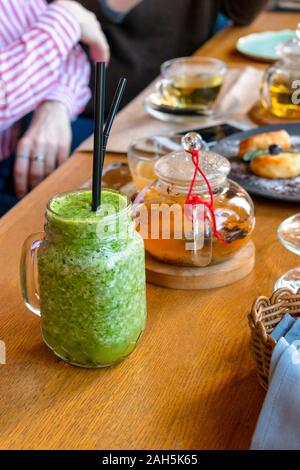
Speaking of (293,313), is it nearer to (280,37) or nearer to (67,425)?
(67,425)

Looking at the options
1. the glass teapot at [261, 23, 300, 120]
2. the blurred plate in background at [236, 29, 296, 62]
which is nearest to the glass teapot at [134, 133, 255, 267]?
the glass teapot at [261, 23, 300, 120]

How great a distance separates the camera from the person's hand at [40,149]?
136 cm

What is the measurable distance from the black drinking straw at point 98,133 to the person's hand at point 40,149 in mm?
720

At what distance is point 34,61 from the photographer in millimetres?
1386

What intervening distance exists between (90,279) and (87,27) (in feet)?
3.13

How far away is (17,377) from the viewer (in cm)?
69

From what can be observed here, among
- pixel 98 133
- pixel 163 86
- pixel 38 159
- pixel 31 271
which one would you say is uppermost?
pixel 98 133

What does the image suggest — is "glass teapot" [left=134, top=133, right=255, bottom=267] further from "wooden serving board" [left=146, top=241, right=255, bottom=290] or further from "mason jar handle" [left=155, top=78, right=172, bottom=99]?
"mason jar handle" [left=155, top=78, right=172, bottom=99]

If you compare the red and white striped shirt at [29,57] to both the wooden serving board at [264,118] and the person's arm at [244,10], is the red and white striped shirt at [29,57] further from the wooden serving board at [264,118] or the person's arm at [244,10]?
the person's arm at [244,10]

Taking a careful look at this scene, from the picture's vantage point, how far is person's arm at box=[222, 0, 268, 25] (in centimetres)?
195

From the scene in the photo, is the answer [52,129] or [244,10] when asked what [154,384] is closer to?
[52,129]

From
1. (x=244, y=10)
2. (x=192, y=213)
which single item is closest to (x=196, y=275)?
(x=192, y=213)

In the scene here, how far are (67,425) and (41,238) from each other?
→ 0.18 m

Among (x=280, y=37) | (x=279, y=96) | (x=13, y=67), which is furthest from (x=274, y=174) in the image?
(x=280, y=37)
